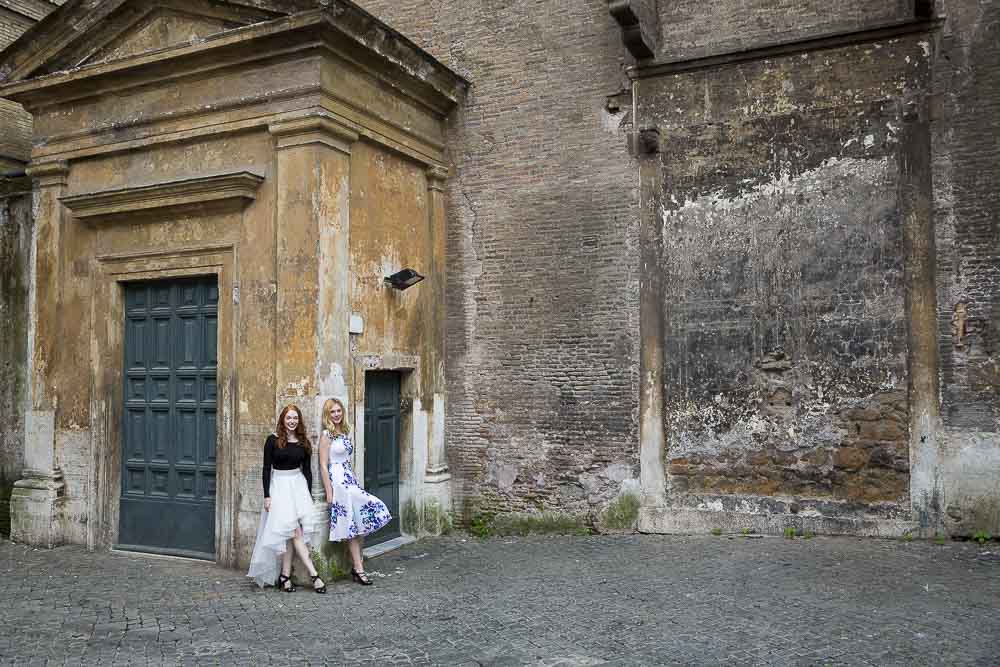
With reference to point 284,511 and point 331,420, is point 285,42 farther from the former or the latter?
point 284,511

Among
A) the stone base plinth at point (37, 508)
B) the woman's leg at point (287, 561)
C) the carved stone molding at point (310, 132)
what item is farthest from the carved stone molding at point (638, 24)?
the stone base plinth at point (37, 508)

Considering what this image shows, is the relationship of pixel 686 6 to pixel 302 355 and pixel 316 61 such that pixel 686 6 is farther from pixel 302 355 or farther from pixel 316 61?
pixel 302 355

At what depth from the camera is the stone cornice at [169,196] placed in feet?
26.1

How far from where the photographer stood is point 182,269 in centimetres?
845

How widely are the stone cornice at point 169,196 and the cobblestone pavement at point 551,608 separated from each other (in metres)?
3.62

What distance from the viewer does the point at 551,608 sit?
6.51 m

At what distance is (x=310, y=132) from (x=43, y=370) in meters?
4.24

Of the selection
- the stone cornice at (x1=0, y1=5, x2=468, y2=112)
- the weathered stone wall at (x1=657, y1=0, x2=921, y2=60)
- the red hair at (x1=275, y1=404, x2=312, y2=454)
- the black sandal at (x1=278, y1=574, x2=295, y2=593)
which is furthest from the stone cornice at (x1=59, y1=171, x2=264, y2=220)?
the weathered stone wall at (x1=657, y1=0, x2=921, y2=60)

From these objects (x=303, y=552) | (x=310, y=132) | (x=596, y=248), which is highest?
(x=310, y=132)

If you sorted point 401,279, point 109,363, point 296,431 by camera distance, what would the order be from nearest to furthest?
point 296,431, point 401,279, point 109,363

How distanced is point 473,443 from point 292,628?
→ 393 centimetres

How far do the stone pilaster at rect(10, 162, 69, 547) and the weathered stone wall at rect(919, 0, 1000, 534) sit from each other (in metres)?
9.18

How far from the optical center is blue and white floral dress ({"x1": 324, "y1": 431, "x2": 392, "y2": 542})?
7398 millimetres

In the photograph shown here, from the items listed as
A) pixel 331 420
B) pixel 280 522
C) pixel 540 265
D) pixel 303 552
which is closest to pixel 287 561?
pixel 303 552
